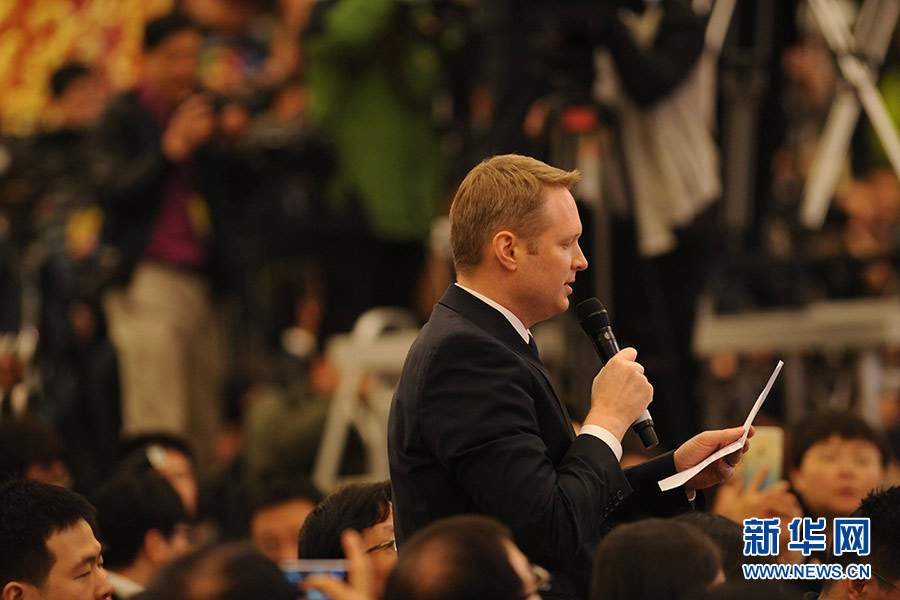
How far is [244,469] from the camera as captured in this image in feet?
24.6

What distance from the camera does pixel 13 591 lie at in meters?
3.73

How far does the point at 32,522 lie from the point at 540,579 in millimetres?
1430

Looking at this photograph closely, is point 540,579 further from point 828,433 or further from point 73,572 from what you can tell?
point 828,433

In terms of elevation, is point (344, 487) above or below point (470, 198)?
below

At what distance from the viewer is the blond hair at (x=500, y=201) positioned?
3.33m

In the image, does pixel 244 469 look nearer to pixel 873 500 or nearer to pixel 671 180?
pixel 671 180

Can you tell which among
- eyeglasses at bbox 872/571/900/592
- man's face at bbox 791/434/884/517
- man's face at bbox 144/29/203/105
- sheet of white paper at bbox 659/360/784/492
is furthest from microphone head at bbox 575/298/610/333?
man's face at bbox 144/29/203/105

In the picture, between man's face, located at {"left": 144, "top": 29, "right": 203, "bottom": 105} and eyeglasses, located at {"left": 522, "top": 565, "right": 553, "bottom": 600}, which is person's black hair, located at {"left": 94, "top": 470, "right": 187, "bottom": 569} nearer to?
eyeglasses, located at {"left": 522, "top": 565, "right": 553, "bottom": 600}

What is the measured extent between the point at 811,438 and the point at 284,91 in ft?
14.2

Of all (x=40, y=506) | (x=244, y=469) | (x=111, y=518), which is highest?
(x=40, y=506)

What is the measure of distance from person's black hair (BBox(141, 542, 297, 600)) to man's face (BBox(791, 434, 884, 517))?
2212 millimetres

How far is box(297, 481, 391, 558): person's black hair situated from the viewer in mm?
4055

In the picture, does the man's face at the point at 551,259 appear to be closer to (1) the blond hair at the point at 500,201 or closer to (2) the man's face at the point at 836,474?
(1) the blond hair at the point at 500,201

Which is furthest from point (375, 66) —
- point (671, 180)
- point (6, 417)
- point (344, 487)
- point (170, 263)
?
point (344, 487)
